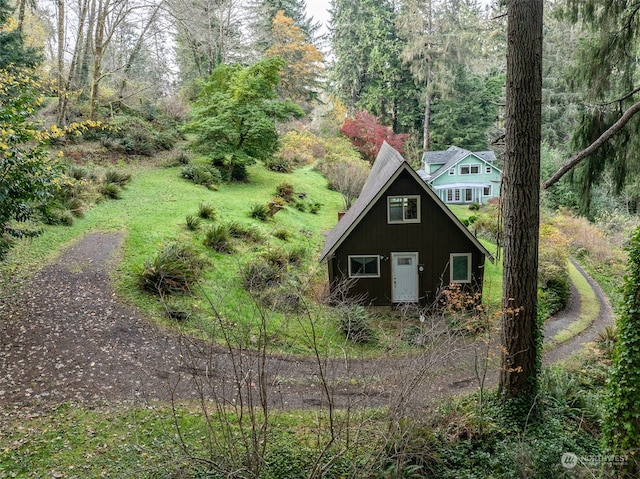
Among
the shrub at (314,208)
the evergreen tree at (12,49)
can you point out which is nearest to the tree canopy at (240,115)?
the shrub at (314,208)

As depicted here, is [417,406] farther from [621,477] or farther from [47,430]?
[47,430]

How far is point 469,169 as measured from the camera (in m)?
31.0

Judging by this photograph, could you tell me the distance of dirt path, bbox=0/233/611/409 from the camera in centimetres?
713

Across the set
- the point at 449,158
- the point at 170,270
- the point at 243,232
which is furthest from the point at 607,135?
the point at 449,158

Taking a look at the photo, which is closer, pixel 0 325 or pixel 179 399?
pixel 179 399

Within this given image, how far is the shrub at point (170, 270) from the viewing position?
37.8 ft

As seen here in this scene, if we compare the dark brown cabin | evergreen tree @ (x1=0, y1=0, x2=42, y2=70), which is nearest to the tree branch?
the dark brown cabin

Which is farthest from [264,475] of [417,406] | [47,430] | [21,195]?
[21,195]

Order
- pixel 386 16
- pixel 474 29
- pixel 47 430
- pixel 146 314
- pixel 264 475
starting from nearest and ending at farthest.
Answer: pixel 264 475
pixel 47 430
pixel 146 314
pixel 474 29
pixel 386 16

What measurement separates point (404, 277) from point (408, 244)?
45.7 inches

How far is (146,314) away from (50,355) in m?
2.61

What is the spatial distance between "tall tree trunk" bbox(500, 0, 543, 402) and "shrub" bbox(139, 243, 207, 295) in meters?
7.87

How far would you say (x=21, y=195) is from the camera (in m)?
7.39

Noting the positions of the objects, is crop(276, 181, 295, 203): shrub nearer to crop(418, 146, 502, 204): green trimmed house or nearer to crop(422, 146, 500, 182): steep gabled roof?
crop(418, 146, 502, 204): green trimmed house
